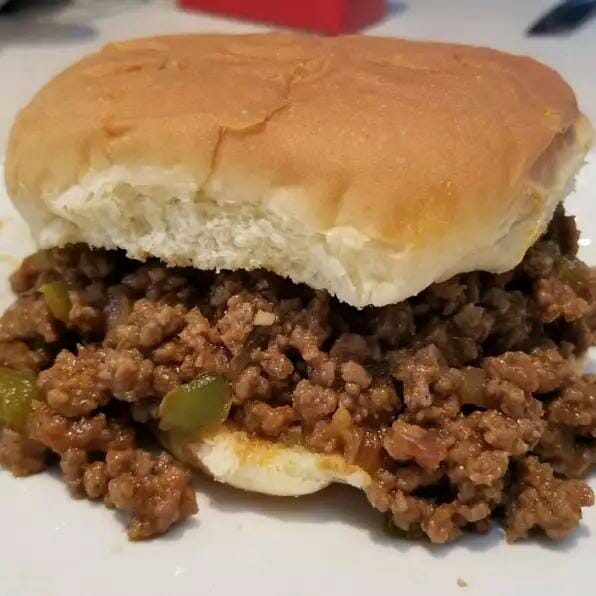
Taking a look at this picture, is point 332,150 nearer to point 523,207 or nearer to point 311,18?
point 523,207

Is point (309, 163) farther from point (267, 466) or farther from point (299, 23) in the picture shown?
point (299, 23)

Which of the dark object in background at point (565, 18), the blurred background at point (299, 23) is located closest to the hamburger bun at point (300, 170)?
the blurred background at point (299, 23)

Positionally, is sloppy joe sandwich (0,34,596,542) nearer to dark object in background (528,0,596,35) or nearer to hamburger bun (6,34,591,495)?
hamburger bun (6,34,591,495)

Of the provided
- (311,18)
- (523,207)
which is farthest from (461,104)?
(311,18)

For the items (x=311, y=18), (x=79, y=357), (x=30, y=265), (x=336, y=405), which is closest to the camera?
(x=336, y=405)

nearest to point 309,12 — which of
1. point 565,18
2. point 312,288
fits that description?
point 565,18
